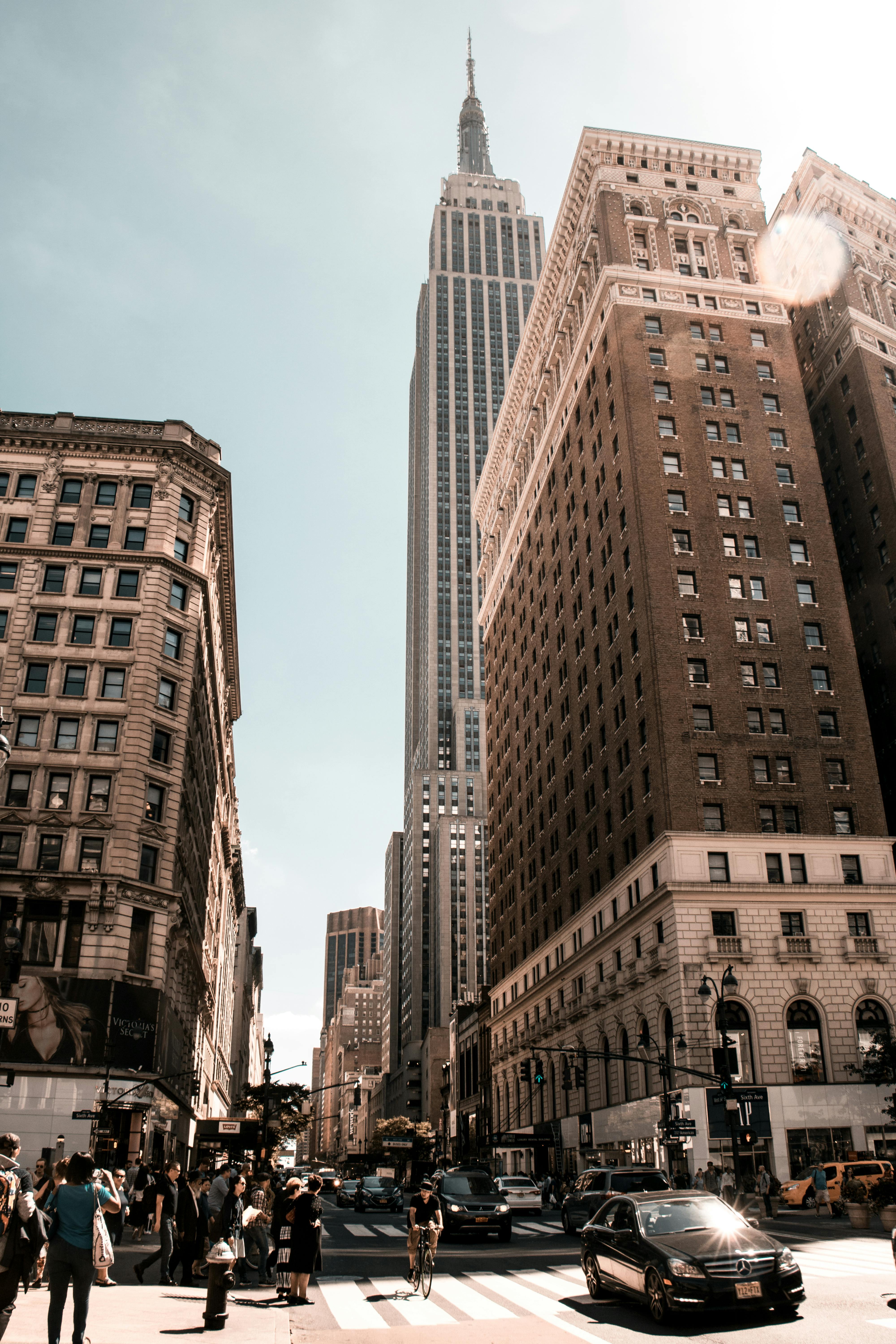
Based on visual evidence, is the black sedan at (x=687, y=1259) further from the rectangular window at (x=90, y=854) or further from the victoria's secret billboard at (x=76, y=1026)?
the rectangular window at (x=90, y=854)

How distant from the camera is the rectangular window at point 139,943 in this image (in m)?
46.8

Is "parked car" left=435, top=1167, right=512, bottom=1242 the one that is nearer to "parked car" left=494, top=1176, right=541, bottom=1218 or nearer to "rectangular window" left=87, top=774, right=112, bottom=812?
"parked car" left=494, top=1176, right=541, bottom=1218

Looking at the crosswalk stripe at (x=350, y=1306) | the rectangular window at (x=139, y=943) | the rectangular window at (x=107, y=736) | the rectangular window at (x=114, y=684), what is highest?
the rectangular window at (x=114, y=684)

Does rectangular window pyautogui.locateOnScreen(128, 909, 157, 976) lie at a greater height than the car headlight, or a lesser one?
greater

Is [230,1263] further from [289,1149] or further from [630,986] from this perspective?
[289,1149]

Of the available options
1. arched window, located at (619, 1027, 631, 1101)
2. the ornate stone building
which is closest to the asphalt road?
the ornate stone building

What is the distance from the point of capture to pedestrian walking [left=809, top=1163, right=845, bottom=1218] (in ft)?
119

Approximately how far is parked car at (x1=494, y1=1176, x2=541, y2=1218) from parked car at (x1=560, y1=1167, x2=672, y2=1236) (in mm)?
10744

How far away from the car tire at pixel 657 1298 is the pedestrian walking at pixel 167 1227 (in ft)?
27.2

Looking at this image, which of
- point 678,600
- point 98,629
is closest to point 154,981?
point 98,629

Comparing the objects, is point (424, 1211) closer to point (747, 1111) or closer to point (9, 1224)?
point (9, 1224)

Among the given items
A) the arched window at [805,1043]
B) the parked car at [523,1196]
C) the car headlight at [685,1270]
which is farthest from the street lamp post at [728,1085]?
the car headlight at [685,1270]

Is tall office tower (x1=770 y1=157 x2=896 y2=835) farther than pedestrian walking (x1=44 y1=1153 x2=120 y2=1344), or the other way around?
tall office tower (x1=770 y1=157 x2=896 y2=835)

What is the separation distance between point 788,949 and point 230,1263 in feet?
140
